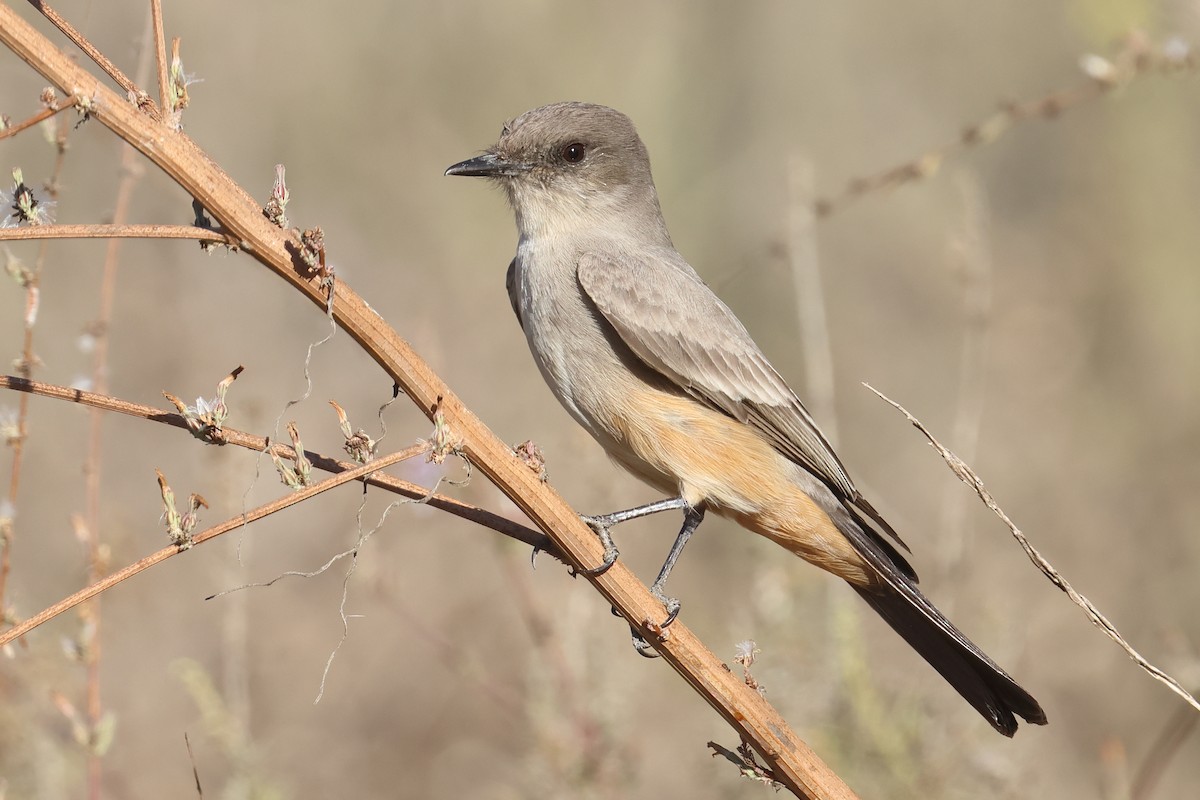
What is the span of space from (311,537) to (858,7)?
17.1 feet

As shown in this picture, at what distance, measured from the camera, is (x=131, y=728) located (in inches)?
220

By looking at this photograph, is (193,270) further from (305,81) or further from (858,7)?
(858,7)

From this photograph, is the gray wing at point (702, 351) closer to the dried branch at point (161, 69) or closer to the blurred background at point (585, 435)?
the blurred background at point (585, 435)

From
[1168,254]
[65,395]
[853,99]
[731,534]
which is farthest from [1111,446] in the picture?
[65,395]

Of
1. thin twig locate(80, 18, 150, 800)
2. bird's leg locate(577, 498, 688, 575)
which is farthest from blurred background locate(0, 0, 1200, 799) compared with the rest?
thin twig locate(80, 18, 150, 800)

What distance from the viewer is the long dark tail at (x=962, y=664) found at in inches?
120

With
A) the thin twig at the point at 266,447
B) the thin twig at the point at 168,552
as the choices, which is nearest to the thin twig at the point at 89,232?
the thin twig at the point at 266,447

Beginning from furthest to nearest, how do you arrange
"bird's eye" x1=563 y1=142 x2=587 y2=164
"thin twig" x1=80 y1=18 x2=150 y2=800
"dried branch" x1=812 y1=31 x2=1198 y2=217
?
"bird's eye" x1=563 y1=142 x2=587 y2=164, "dried branch" x1=812 y1=31 x2=1198 y2=217, "thin twig" x1=80 y1=18 x2=150 y2=800

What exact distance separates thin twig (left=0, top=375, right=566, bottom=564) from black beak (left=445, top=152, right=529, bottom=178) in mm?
1888

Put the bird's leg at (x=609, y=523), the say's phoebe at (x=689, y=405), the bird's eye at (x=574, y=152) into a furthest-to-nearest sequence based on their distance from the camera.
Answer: the bird's eye at (x=574, y=152)
the say's phoebe at (x=689, y=405)
the bird's leg at (x=609, y=523)

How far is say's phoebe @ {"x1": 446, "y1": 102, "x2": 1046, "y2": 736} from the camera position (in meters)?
3.57

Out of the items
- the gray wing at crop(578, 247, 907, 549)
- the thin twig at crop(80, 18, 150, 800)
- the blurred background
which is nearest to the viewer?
the thin twig at crop(80, 18, 150, 800)

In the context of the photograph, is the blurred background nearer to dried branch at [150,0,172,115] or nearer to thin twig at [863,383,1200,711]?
thin twig at [863,383,1200,711]

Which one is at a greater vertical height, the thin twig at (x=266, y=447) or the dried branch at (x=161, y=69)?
the dried branch at (x=161, y=69)
